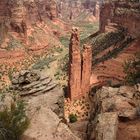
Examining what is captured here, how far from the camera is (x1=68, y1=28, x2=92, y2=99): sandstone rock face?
1925 inches

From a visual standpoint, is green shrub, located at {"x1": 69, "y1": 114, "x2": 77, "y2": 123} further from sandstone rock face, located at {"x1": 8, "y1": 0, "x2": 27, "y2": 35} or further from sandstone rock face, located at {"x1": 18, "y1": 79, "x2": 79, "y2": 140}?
sandstone rock face, located at {"x1": 8, "y1": 0, "x2": 27, "y2": 35}

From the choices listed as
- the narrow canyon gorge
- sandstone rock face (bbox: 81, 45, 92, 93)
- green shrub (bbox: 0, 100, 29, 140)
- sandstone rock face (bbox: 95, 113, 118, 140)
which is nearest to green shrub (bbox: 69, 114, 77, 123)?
the narrow canyon gorge

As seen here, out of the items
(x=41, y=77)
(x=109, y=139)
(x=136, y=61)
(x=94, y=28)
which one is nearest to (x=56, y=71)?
(x=136, y=61)

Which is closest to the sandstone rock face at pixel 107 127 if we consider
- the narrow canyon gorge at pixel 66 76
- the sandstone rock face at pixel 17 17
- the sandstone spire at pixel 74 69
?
the narrow canyon gorge at pixel 66 76

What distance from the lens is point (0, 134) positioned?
2038cm

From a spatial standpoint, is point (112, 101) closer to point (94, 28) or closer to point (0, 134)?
point (0, 134)

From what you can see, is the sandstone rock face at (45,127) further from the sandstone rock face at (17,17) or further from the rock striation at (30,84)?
the sandstone rock face at (17,17)

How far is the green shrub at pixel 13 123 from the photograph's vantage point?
68.1 feet

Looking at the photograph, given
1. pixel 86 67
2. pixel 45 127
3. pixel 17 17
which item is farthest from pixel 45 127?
pixel 17 17

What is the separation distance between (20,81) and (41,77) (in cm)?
253

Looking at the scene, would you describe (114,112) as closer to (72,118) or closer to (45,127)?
(45,127)

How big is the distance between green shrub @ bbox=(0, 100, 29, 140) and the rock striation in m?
12.7

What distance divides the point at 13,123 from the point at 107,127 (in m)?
5.36

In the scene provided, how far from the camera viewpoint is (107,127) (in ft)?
72.7
